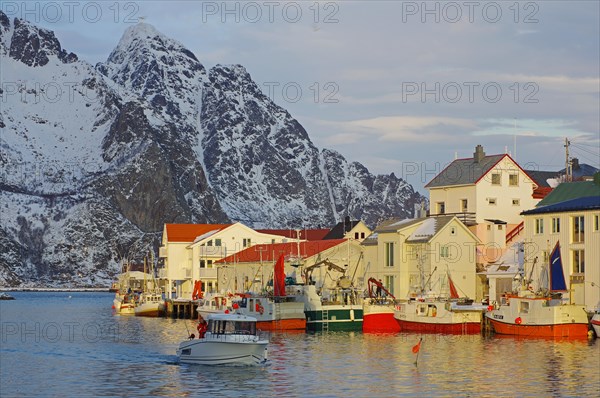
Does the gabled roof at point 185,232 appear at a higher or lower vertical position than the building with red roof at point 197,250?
higher

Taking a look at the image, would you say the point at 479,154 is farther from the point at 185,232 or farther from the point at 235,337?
the point at 235,337

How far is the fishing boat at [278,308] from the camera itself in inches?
3807

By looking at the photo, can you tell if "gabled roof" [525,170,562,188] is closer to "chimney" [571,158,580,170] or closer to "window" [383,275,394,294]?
"chimney" [571,158,580,170]

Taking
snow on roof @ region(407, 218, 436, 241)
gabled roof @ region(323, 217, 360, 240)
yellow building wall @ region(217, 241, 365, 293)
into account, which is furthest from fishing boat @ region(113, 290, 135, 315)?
snow on roof @ region(407, 218, 436, 241)

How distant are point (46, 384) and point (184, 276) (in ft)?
→ 286

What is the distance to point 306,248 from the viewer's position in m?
123

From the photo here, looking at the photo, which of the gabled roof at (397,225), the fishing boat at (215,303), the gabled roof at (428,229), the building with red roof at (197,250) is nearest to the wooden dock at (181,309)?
the building with red roof at (197,250)

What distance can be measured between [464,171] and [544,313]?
4077 cm

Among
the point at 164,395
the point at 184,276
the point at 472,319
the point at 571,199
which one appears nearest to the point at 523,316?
the point at 472,319

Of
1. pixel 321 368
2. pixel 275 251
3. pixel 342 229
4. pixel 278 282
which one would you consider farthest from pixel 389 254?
pixel 342 229

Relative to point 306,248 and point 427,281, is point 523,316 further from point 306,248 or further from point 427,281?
point 306,248

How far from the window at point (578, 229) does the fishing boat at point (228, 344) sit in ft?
117

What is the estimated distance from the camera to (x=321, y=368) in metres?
66.1

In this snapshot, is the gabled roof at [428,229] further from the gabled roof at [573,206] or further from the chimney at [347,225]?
the chimney at [347,225]
